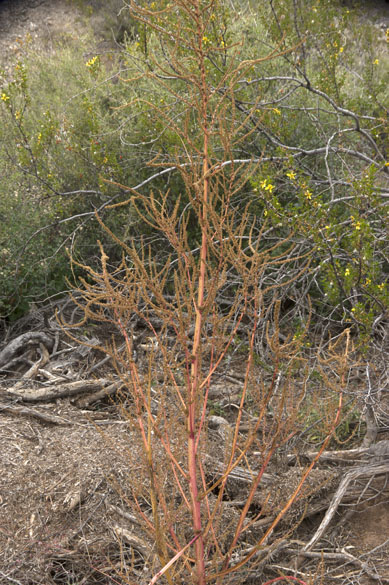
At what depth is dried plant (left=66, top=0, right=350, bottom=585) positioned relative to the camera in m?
1.76

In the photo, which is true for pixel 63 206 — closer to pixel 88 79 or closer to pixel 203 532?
pixel 88 79

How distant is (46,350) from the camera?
181 inches

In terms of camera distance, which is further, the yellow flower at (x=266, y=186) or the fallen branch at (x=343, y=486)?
the yellow flower at (x=266, y=186)

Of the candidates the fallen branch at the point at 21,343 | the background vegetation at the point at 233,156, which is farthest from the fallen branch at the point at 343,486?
the fallen branch at the point at 21,343

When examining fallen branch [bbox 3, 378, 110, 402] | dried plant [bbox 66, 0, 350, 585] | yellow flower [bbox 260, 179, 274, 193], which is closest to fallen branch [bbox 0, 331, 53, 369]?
fallen branch [bbox 3, 378, 110, 402]

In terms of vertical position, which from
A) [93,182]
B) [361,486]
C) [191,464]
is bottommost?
[361,486]

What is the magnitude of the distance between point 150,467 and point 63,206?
4.16 m

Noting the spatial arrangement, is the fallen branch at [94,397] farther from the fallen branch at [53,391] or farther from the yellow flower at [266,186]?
the yellow flower at [266,186]

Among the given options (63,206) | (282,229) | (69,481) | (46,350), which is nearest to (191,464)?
(69,481)

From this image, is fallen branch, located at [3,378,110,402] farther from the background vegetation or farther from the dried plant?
the background vegetation

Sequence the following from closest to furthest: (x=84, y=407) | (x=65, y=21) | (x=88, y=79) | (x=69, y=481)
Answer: (x=69, y=481), (x=84, y=407), (x=88, y=79), (x=65, y=21)

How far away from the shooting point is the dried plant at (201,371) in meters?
1.76

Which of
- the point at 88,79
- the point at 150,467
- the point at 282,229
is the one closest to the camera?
the point at 150,467

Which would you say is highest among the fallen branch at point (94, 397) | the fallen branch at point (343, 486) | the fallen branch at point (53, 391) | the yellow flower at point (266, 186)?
the yellow flower at point (266, 186)
